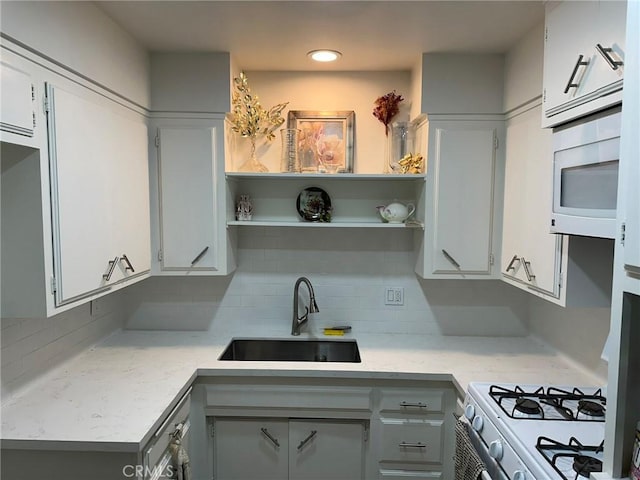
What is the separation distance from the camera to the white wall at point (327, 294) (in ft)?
8.28

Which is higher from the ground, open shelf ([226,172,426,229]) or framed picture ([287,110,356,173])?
framed picture ([287,110,356,173])

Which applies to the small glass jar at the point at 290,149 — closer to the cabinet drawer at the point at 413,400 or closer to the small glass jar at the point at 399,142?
the small glass jar at the point at 399,142

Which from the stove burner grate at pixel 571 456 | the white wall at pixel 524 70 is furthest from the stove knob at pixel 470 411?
the white wall at pixel 524 70

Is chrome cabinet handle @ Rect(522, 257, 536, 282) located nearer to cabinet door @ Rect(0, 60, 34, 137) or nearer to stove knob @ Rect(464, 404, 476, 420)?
stove knob @ Rect(464, 404, 476, 420)

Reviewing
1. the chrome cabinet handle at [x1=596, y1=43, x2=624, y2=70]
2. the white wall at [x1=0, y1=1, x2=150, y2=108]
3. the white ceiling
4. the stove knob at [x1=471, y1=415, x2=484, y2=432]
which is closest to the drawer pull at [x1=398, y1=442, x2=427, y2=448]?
the stove knob at [x1=471, y1=415, x2=484, y2=432]

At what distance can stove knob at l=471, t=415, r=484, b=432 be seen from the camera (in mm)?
1510

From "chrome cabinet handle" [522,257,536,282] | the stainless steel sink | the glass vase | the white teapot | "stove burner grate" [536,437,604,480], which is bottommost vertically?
the stainless steel sink

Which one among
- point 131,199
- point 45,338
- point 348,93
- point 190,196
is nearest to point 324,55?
point 348,93

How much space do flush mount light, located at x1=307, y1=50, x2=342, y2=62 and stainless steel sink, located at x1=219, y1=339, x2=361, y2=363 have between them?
1553mm

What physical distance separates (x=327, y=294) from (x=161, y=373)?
40.8 inches

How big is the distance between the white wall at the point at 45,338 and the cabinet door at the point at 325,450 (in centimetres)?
112

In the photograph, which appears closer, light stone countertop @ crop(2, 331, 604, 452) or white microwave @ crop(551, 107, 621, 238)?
white microwave @ crop(551, 107, 621, 238)

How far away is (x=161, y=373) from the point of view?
1894 mm

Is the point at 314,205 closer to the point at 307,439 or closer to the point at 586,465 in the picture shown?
the point at 307,439
